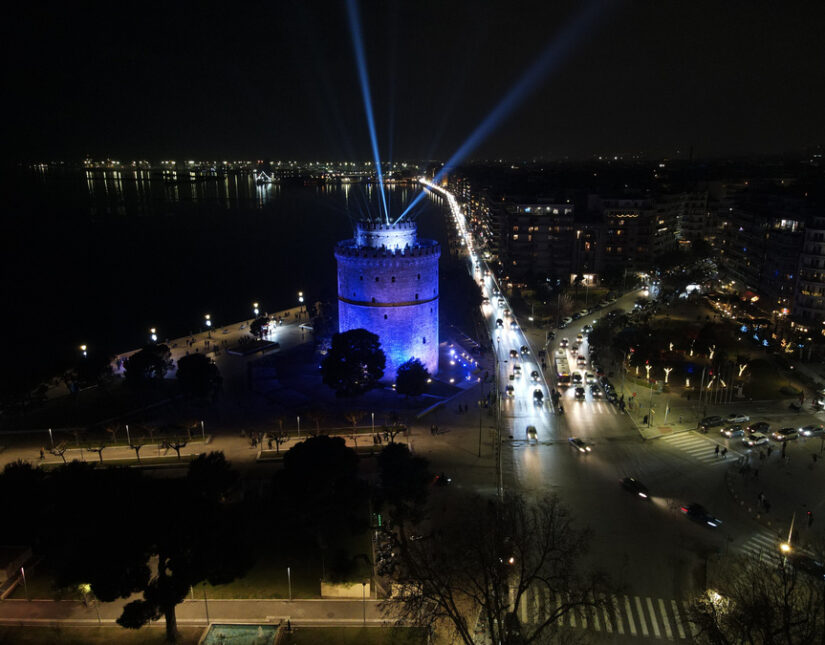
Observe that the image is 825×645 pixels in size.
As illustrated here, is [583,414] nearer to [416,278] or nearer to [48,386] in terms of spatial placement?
[416,278]

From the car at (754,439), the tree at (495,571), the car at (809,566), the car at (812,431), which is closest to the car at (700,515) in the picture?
the car at (809,566)

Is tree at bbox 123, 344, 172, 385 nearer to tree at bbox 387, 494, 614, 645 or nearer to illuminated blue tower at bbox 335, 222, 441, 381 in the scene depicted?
illuminated blue tower at bbox 335, 222, 441, 381

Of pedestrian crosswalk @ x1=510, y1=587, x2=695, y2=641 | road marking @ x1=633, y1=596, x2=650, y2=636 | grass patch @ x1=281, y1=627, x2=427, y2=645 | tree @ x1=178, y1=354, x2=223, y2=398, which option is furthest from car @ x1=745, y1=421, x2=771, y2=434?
tree @ x1=178, y1=354, x2=223, y2=398

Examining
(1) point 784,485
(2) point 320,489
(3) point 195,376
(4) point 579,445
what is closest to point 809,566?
(1) point 784,485

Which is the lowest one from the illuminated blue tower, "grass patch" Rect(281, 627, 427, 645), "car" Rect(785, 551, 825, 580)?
"grass patch" Rect(281, 627, 427, 645)

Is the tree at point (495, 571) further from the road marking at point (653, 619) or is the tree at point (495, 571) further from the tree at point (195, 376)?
the tree at point (195, 376)

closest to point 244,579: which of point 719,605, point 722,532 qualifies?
point 719,605
